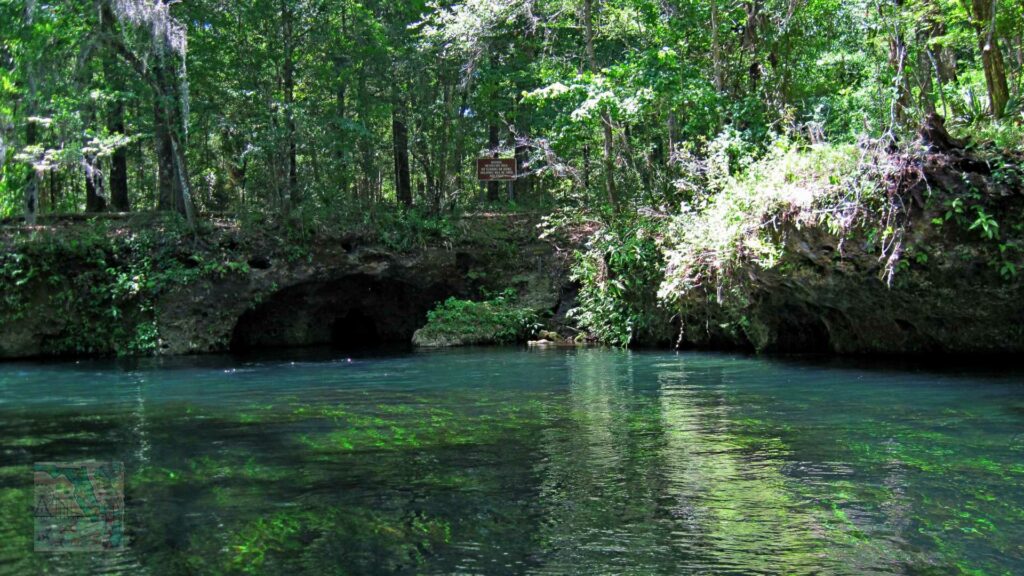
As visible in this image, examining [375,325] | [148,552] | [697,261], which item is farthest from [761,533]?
[375,325]

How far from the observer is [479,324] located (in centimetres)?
1920

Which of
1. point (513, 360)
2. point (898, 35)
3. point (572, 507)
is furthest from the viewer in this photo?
point (513, 360)

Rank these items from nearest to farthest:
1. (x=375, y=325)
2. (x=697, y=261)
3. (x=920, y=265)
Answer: (x=920, y=265) < (x=697, y=261) < (x=375, y=325)

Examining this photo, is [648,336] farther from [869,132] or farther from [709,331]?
[869,132]

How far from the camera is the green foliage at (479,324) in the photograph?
19047 mm

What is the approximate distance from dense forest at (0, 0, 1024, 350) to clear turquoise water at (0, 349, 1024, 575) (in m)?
3.50

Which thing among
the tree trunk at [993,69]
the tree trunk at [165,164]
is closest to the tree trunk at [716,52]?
the tree trunk at [993,69]

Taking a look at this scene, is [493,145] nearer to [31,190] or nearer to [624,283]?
[624,283]

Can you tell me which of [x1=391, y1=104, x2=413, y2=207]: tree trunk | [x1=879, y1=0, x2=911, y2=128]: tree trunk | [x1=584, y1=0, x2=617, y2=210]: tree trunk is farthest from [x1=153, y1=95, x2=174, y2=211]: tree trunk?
[x1=879, y1=0, x2=911, y2=128]: tree trunk

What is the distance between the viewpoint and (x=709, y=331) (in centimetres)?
1539

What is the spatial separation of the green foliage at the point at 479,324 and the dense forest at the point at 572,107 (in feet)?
5.60

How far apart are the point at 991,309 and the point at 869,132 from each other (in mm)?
3016

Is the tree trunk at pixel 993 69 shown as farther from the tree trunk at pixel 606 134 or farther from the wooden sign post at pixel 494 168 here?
the wooden sign post at pixel 494 168

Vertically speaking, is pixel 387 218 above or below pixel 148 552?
above
